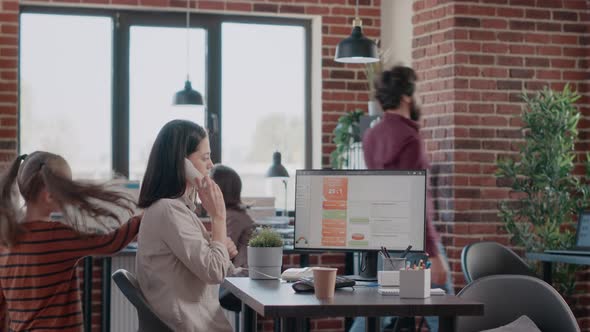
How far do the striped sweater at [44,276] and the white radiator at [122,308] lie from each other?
3.05m

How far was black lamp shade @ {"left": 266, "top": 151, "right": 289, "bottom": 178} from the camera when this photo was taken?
6.59 m

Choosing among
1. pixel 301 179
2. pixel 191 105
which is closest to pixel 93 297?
pixel 191 105

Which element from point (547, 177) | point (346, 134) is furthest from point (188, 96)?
point (547, 177)

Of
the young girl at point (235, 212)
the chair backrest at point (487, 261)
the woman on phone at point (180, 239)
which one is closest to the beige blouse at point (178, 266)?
the woman on phone at point (180, 239)

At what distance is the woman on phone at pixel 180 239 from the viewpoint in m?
3.10

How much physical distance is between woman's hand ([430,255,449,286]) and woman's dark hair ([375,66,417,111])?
76cm

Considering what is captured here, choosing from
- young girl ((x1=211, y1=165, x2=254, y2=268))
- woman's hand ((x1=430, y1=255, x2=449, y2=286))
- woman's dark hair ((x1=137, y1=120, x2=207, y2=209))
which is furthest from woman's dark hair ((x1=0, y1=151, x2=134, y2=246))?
young girl ((x1=211, y1=165, x2=254, y2=268))

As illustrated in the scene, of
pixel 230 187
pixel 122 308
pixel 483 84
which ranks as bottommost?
pixel 122 308

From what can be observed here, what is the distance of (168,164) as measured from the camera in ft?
10.6

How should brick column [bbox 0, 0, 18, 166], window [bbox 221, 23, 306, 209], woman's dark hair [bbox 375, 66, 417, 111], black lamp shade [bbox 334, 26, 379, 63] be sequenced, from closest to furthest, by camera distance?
woman's dark hair [bbox 375, 66, 417, 111], black lamp shade [bbox 334, 26, 379, 63], brick column [bbox 0, 0, 18, 166], window [bbox 221, 23, 306, 209]

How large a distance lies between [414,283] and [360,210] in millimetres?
778

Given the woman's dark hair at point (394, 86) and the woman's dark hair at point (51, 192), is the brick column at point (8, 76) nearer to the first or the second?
the woman's dark hair at point (394, 86)

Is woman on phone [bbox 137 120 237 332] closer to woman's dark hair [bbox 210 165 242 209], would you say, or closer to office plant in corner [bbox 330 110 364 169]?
woman's dark hair [bbox 210 165 242 209]

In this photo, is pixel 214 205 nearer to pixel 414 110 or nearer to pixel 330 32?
pixel 414 110
